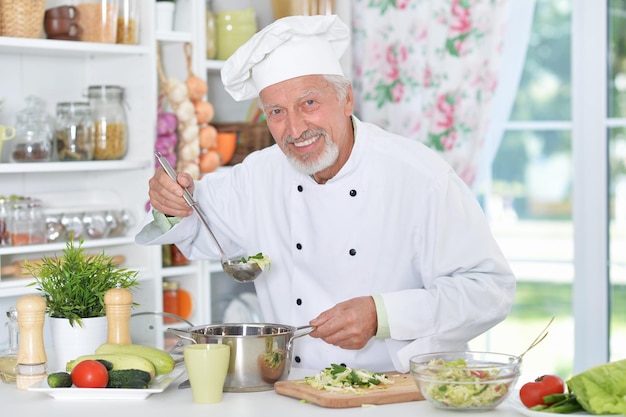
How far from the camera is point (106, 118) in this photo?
3.32 meters

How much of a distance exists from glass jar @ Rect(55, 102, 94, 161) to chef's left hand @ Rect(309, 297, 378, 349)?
142 cm

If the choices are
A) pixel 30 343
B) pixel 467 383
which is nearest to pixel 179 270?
pixel 30 343

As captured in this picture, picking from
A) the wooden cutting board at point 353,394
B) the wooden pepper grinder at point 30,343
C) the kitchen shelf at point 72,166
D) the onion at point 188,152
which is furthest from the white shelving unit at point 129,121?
the wooden cutting board at point 353,394

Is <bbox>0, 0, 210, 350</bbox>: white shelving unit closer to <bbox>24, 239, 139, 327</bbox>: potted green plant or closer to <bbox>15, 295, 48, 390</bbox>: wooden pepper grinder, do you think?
<bbox>24, 239, 139, 327</bbox>: potted green plant

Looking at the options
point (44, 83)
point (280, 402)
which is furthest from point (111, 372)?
point (44, 83)

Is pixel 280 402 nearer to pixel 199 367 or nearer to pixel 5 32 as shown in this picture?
pixel 199 367

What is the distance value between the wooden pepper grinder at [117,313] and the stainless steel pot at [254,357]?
211mm

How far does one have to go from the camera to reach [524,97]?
162 inches

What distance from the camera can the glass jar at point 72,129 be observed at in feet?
10.7

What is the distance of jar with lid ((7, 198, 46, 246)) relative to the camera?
310cm

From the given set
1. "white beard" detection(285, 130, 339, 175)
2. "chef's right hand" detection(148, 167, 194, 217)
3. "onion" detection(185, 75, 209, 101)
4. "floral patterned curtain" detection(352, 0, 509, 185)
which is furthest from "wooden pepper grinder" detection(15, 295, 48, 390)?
"floral patterned curtain" detection(352, 0, 509, 185)

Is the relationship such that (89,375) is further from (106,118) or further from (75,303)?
(106,118)

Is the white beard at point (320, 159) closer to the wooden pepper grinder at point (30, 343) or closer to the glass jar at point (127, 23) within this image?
the wooden pepper grinder at point (30, 343)

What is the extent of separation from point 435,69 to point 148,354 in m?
2.10
